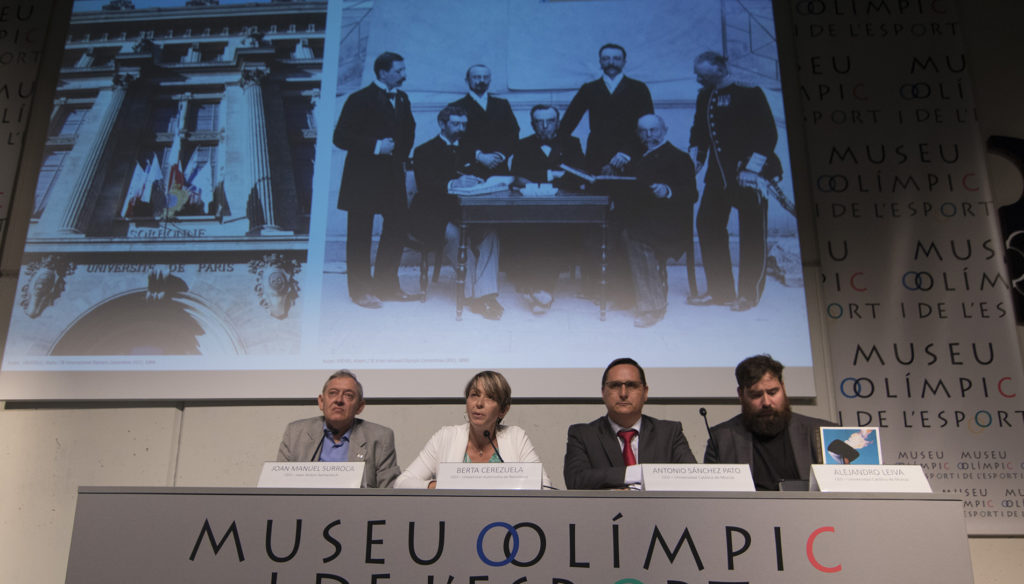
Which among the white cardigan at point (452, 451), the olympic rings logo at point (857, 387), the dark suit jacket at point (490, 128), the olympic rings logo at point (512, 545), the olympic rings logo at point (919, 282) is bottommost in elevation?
the olympic rings logo at point (512, 545)

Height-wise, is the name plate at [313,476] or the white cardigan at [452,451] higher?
the white cardigan at [452,451]

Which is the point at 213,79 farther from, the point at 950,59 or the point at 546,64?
the point at 950,59

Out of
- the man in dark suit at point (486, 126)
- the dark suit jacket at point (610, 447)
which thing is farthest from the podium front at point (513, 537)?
the man in dark suit at point (486, 126)

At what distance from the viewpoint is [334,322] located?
337 cm

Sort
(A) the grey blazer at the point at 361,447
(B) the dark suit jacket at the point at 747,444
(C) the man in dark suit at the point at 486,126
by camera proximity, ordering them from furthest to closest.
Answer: (C) the man in dark suit at the point at 486,126, (A) the grey blazer at the point at 361,447, (B) the dark suit jacket at the point at 747,444

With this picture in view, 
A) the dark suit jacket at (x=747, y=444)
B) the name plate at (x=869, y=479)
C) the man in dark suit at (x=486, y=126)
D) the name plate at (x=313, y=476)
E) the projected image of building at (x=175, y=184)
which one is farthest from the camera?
the man in dark suit at (x=486, y=126)

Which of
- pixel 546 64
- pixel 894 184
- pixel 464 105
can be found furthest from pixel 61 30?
pixel 894 184

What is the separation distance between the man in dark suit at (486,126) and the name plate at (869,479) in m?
2.11

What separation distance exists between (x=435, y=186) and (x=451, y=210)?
0.14 metres

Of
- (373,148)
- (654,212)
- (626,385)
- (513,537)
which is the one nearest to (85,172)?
(373,148)

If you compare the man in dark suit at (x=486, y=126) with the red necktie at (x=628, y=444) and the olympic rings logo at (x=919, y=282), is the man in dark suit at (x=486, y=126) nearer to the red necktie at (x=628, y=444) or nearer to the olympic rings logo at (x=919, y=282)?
the red necktie at (x=628, y=444)

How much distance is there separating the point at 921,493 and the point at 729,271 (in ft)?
5.75

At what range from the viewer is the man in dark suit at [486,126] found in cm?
352

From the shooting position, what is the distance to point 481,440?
258 centimetres
